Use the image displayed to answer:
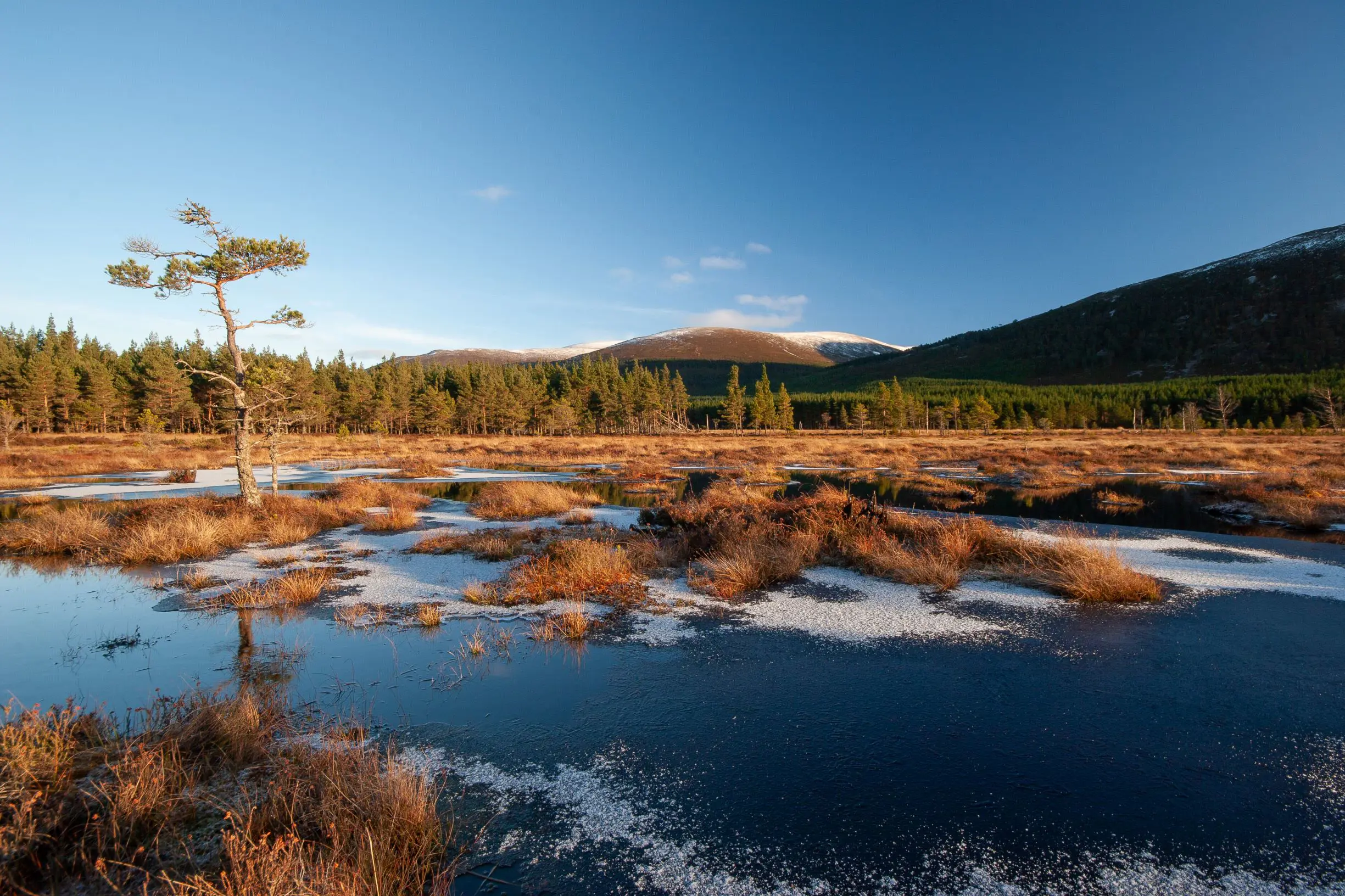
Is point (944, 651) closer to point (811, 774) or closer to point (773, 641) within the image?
point (773, 641)

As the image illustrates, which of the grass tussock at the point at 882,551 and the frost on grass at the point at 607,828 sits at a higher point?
the grass tussock at the point at 882,551

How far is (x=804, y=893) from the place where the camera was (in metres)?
3.56

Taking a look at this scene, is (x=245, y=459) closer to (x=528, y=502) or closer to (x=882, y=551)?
(x=528, y=502)

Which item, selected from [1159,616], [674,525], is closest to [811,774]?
[1159,616]

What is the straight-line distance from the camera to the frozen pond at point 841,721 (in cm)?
385

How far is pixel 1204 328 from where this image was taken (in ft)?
499

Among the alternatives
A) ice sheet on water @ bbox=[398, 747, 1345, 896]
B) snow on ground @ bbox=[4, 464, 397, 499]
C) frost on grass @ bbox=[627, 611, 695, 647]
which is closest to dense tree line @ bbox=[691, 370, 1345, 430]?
snow on ground @ bbox=[4, 464, 397, 499]

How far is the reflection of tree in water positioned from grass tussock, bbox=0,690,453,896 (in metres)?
1.74

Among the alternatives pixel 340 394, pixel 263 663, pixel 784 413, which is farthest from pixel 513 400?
pixel 263 663

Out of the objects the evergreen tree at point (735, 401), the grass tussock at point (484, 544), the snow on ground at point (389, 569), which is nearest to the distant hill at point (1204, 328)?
the evergreen tree at point (735, 401)

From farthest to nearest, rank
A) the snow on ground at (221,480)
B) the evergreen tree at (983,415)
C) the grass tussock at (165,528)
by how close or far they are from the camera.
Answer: the evergreen tree at (983,415), the snow on ground at (221,480), the grass tussock at (165,528)

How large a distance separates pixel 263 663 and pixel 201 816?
3500 mm

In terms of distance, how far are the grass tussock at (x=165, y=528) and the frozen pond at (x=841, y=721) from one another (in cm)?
209

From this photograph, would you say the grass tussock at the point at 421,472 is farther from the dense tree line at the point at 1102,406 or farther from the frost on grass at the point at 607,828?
the dense tree line at the point at 1102,406
